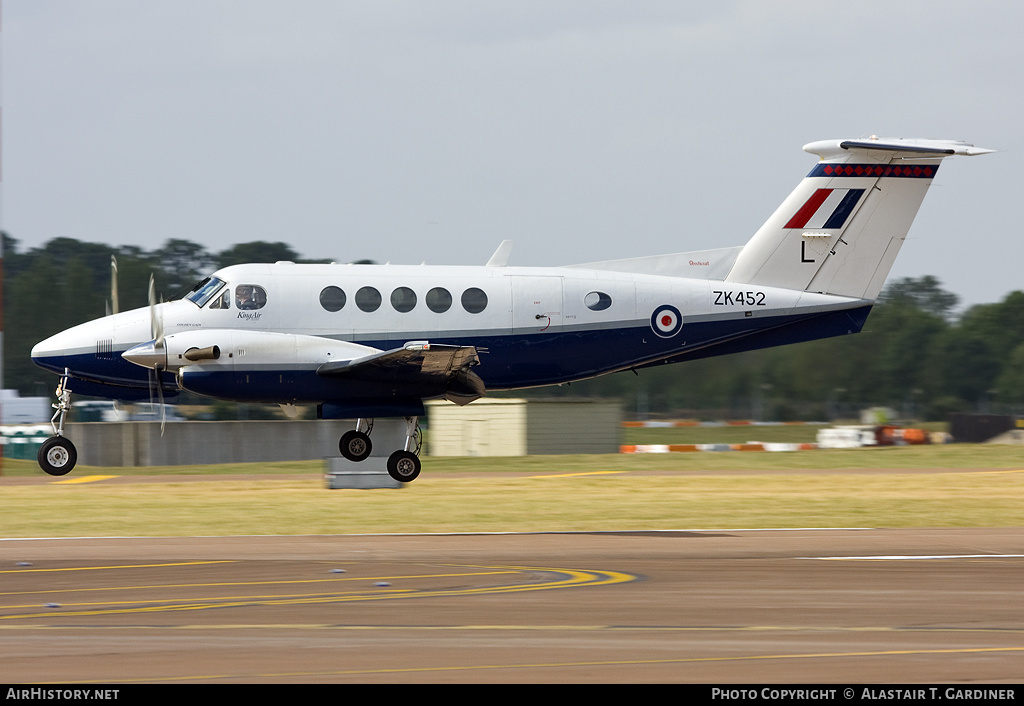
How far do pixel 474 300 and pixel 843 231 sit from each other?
6.69m

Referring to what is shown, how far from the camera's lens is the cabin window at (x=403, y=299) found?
18750 mm

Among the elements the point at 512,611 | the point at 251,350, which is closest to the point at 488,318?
the point at 251,350

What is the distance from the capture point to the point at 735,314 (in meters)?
20.0

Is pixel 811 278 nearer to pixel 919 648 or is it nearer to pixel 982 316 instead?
pixel 919 648

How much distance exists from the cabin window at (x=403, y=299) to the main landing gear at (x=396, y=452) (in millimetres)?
1974

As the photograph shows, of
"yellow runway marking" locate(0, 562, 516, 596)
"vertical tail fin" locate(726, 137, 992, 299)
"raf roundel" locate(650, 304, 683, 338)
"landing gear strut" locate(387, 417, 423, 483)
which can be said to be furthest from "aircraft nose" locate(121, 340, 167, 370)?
"vertical tail fin" locate(726, 137, 992, 299)

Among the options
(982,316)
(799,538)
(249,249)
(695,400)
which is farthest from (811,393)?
(799,538)

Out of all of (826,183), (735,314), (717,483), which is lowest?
(717,483)

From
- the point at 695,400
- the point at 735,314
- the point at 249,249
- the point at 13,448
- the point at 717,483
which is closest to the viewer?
the point at 735,314

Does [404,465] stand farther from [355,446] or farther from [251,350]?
[251,350]

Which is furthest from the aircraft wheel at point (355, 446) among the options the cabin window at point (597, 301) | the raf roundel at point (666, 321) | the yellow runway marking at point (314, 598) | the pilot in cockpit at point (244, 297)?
the yellow runway marking at point (314, 598)

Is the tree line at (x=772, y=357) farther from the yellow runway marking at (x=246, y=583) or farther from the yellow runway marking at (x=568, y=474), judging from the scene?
the yellow runway marking at (x=246, y=583)

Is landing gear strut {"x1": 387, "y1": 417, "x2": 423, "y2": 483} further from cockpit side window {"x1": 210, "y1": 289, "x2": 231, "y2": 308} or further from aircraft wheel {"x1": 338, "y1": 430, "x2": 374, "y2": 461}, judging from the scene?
cockpit side window {"x1": 210, "y1": 289, "x2": 231, "y2": 308}

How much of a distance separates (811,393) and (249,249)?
3085cm
